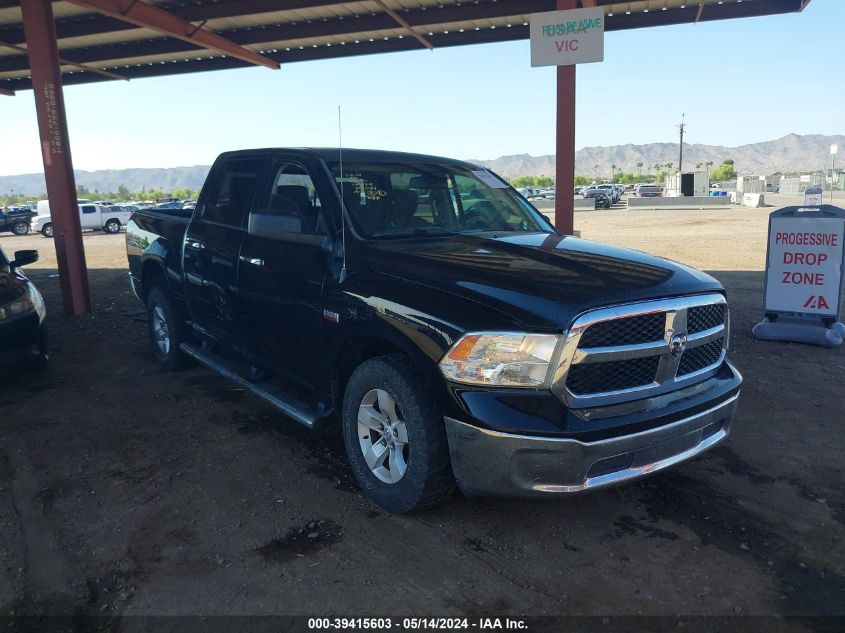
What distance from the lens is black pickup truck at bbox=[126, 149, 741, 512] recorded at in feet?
9.12

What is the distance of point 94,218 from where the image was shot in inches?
1289

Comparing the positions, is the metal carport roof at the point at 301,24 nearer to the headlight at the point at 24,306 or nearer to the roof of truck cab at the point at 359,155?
the headlight at the point at 24,306

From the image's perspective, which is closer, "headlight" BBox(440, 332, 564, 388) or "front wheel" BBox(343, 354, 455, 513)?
"headlight" BBox(440, 332, 564, 388)

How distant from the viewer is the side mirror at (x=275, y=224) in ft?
12.7

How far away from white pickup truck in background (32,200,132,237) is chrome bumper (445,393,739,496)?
34074 millimetres

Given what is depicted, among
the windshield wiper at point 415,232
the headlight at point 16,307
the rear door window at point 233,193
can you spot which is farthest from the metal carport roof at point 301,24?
the windshield wiper at point 415,232

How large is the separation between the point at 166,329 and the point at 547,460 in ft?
14.8

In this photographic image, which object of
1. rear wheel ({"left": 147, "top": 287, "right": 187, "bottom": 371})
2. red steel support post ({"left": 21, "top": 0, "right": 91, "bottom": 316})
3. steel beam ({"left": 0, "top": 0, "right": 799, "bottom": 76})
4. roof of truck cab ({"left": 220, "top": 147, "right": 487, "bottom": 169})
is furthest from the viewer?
steel beam ({"left": 0, "top": 0, "right": 799, "bottom": 76})

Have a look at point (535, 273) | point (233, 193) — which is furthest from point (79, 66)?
point (535, 273)

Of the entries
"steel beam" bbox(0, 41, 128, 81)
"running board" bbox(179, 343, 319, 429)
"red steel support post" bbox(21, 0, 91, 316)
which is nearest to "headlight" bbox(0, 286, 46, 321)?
"running board" bbox(179, 343, 319, 429)

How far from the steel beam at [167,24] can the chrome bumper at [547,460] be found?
31.7 feet

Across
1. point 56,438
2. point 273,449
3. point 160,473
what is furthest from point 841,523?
point 56,438

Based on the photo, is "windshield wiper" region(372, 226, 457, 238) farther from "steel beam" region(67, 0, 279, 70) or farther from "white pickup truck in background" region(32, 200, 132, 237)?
"white pickup truck in background" region(32, 200, 132, 237)

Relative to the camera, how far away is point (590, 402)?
2.82 metres
